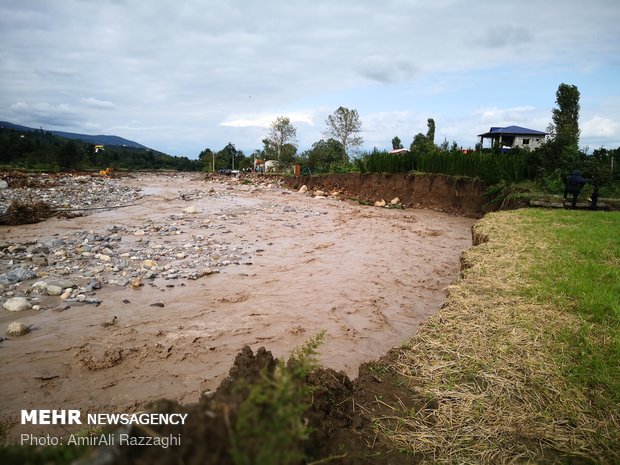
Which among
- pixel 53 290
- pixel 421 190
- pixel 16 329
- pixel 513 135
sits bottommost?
pixel 16 329

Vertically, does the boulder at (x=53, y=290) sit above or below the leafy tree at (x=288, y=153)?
below

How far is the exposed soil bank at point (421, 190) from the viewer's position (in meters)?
15.8

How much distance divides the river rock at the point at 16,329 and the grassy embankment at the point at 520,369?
14.4ft

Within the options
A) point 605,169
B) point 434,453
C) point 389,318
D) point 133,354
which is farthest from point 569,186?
point 133,354

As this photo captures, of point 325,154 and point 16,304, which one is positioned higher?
point 325,154

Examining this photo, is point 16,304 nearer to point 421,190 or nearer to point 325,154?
point 421,190

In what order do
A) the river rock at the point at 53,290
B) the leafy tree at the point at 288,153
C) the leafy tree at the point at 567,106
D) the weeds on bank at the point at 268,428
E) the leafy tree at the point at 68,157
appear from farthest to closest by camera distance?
1. the leafy tree at the point at 288,153
2. the leafy tree at the point at 68,157
3. the leafy tree at the point at 567,106
4. the river rock at the point at 53,290
5. the weeds on bank at the point at 268,428

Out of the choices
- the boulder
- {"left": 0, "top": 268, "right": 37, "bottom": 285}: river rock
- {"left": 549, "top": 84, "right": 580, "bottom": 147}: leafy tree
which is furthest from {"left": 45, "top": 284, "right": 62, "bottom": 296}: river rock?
{"left": 549, "top": 84, "right": 580, "bottom": 147}: leafy tree

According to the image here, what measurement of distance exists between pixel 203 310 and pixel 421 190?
1551 centimetres

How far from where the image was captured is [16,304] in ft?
16.0

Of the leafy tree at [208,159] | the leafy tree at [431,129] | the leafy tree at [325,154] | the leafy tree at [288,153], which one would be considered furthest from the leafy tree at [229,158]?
the leafy tree at [431,129]

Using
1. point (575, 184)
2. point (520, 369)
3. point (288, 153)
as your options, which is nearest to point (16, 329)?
point (520, 369)

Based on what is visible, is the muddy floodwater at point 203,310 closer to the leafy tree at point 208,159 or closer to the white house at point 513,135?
the white house at point 513,135

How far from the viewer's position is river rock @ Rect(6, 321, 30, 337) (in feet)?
13.9
